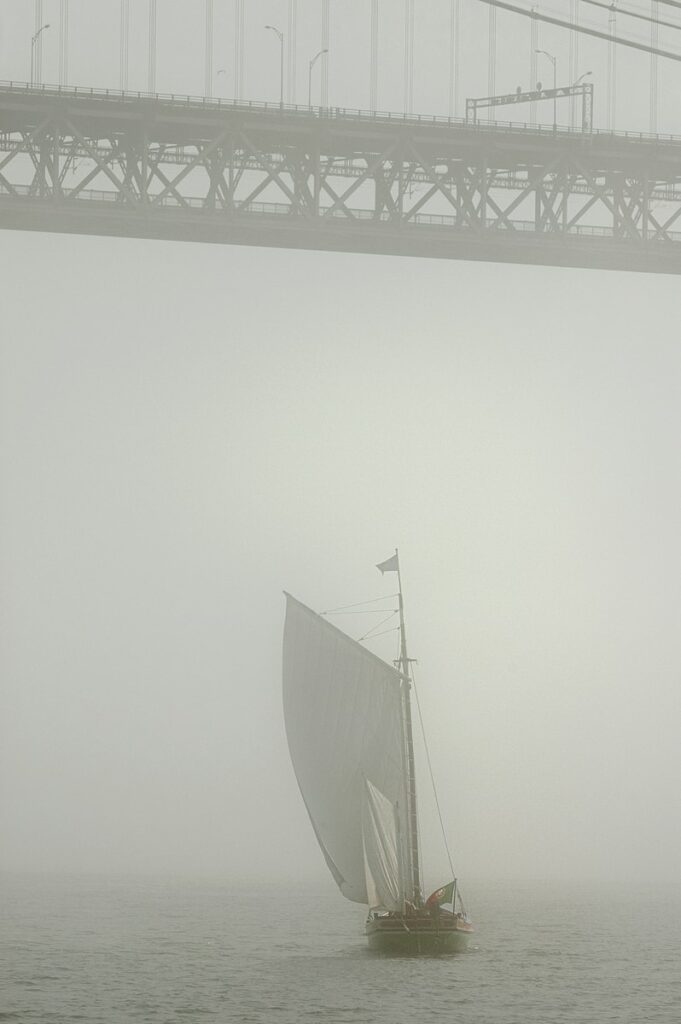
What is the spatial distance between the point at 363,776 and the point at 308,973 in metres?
6.48

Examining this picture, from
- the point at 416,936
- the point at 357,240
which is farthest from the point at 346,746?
the point at 357,240

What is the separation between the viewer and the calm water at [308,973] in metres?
48.2

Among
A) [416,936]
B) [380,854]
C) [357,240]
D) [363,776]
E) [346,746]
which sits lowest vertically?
[416,936]

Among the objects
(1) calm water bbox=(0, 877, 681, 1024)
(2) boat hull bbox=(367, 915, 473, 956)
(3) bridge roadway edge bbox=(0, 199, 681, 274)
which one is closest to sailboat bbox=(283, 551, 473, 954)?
(2) boat hull bbox=(367, 915, 473, 956)

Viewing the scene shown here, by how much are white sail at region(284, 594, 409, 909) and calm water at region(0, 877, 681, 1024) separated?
3.77 metres

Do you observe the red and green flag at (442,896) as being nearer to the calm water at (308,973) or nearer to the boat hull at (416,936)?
the boat hull at (416,936)

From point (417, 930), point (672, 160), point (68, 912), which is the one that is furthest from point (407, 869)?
point (68, 912)

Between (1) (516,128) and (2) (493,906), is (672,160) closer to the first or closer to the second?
(1) (516,128)

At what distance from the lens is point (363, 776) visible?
202ft

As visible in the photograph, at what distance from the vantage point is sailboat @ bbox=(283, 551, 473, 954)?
59.0 meters

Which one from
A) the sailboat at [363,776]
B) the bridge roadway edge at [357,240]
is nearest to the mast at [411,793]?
the sailboat at [363,776]

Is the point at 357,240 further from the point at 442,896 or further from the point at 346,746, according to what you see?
the point at 442,896

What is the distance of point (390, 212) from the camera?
200ft

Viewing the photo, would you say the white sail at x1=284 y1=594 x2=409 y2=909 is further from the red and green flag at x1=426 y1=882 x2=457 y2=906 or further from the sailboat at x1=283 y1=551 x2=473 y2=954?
the red and green flag at x1=426 y1=882 x2=457 y2=906
